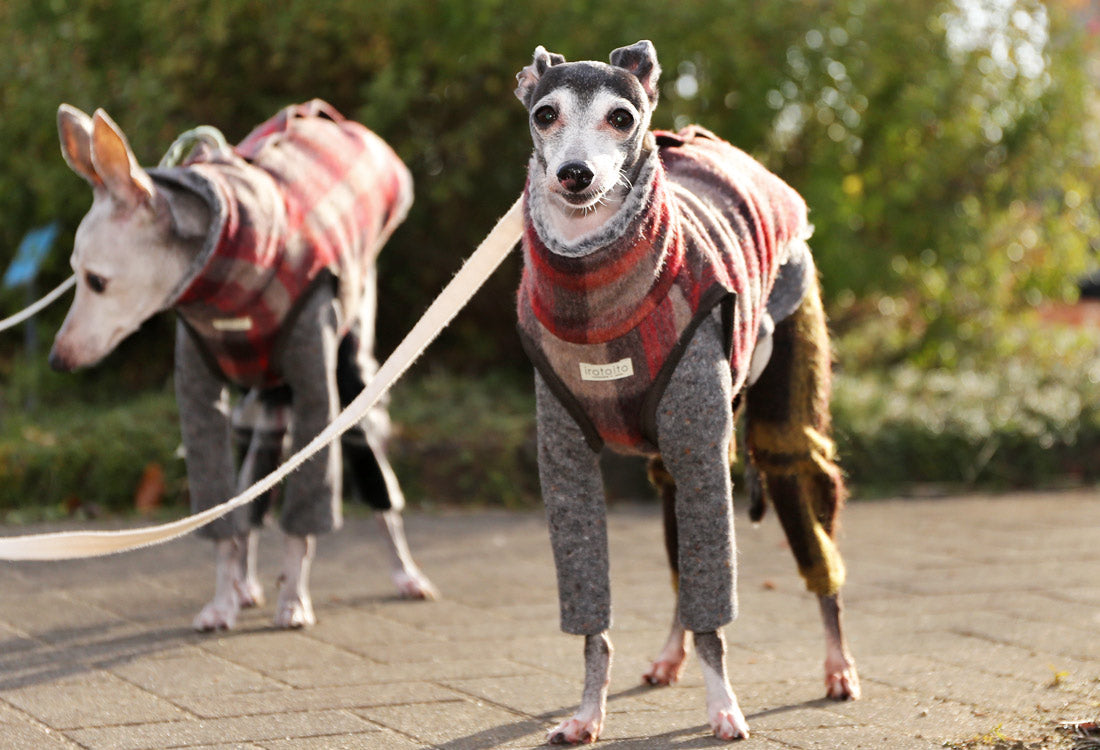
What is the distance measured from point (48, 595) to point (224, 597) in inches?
32.3

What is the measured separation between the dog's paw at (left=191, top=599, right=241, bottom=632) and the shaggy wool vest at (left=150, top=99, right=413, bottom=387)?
0.75 meters

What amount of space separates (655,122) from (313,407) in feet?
12.6

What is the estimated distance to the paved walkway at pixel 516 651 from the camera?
11.9ft

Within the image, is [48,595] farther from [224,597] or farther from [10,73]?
[10,73]

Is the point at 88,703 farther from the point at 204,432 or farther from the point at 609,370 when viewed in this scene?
the point at 609,370

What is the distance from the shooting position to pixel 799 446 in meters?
3.95

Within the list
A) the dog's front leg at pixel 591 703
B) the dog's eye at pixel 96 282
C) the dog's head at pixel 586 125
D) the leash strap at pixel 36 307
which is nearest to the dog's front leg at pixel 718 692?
the dog's front leg at pixel 591 703

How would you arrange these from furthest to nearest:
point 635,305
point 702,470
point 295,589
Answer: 1. point 295,589
2. point 702,470
3. point 635,305

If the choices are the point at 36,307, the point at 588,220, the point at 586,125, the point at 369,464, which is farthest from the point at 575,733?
the point at 36,307

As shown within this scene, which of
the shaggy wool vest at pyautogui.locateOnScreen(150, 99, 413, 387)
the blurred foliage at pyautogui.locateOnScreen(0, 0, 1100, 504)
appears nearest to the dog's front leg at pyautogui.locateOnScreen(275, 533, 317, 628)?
the shaggy wool vest at pyautogui.locateOnScreen(150, 99, 413, 387)

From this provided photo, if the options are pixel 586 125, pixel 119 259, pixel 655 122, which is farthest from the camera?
pixel 655 122

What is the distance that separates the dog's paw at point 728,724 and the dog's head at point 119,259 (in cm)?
216

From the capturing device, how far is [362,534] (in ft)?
21.6

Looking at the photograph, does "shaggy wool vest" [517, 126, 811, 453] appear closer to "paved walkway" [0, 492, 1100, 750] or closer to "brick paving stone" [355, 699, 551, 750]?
"brick paving stone" [355, 699, 551, 750]
